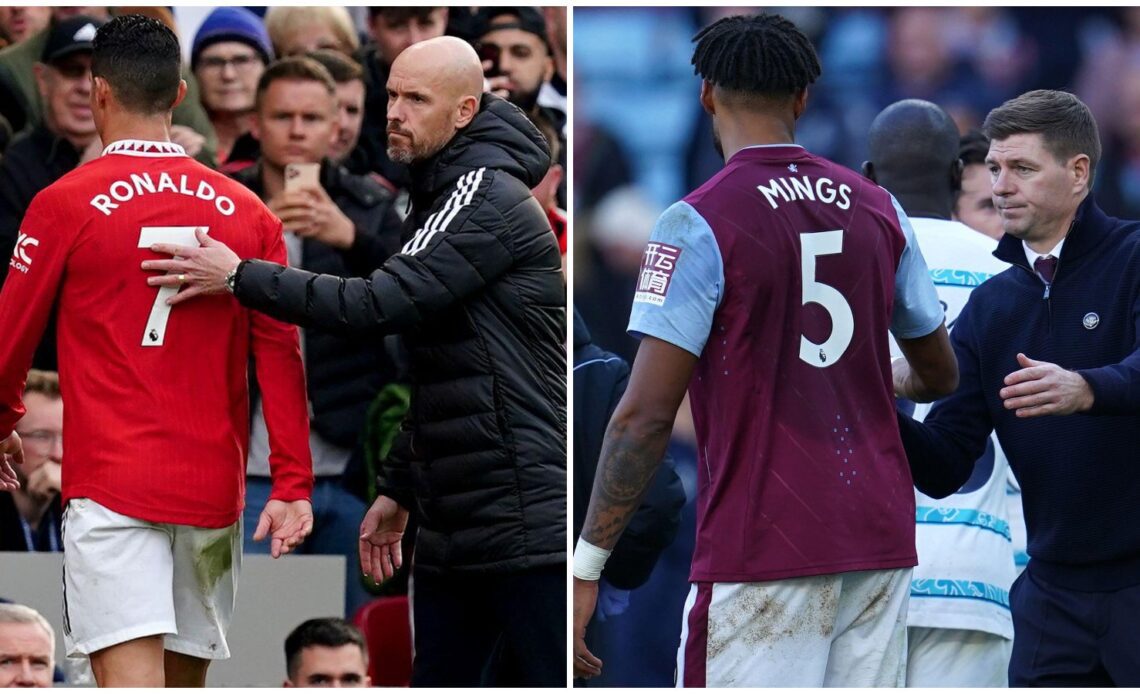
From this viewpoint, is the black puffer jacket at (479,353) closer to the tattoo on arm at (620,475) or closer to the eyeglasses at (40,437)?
the tattoo on arm at (620,475)

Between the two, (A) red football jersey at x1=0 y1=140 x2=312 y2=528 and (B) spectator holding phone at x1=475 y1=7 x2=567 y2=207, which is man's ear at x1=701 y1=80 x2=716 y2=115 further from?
(B) spectator holding phone at x1=475 y1=7 x2=567 y2=207

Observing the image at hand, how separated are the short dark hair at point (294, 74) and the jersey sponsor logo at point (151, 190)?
1834 mm

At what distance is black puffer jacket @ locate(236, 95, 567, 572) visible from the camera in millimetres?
4406

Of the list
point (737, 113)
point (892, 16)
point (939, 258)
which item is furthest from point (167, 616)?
point (892, 16)

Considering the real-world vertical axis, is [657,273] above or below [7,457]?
above

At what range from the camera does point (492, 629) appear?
4.68m

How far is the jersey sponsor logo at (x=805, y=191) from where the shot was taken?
13.0ft

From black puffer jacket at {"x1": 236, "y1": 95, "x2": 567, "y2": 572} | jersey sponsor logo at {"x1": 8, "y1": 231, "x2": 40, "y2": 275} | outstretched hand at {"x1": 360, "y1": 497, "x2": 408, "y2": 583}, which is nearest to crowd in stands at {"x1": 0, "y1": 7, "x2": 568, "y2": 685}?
outstretched hand at {"x1": 360, "y1": 497, "x2": 408, "y2": 583}

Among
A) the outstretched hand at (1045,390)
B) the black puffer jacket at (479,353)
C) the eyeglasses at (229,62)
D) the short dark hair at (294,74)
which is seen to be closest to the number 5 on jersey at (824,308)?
the outstretched hand at (1045,390)

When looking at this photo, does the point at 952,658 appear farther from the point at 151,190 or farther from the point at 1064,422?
the point at 151,190

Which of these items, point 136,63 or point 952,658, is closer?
point 136,63

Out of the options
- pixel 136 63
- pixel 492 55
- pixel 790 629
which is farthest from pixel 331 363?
pixel 790 629

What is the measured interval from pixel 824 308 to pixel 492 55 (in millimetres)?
2793

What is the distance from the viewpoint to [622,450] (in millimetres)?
3971
